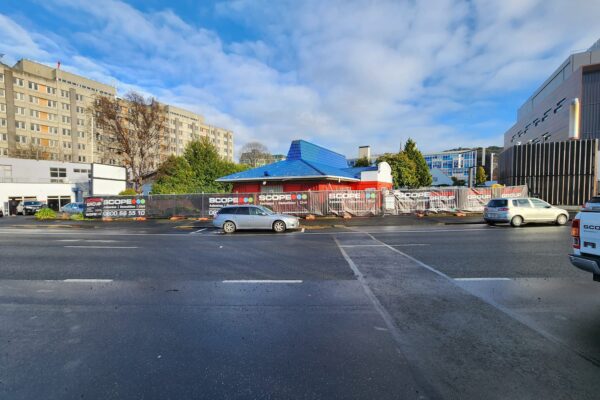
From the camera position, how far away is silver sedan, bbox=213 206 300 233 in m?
15.3

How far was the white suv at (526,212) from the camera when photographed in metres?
15.5

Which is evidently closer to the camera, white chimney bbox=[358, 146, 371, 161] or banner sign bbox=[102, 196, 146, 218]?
banner sign bbox=[102, 196, 146, 218]

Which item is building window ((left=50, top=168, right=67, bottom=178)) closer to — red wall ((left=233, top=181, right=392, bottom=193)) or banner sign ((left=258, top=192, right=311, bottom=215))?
red wall ((left=233, top=181, right=392, bottom=193))

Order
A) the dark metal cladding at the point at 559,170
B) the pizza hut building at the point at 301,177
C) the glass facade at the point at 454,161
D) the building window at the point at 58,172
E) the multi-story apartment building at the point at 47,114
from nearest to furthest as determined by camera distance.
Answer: the pizza hut building at the point at 301,177, the dark metal cladding at the point at 559,170, the building window at the point at 58,172, the multi-story apartment building at the point at 47,114, the glass facade at the point at 454,161

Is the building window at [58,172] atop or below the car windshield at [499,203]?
atop

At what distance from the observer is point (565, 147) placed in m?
26.4

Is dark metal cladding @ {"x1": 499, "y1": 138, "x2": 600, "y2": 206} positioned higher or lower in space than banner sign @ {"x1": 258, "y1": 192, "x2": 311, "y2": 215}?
higher

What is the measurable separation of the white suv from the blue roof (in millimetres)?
11119

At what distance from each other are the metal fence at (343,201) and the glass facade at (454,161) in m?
88.5

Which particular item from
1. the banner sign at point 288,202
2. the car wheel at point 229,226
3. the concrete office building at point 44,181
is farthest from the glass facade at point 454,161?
the car wheel at point 229,226

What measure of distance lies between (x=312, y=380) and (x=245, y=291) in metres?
3.02

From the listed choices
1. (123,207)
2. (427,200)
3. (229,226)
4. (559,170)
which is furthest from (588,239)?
(559,170)

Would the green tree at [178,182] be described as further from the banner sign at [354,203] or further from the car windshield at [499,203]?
the car windshield at [499,203]

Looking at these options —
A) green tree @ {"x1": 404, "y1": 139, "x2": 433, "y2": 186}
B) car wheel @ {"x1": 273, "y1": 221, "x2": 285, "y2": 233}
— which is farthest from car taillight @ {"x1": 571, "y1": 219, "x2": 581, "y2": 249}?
Answer: green tree @ {"x1": 404, "y1": 139, "x2": 433, "y2": 186}
